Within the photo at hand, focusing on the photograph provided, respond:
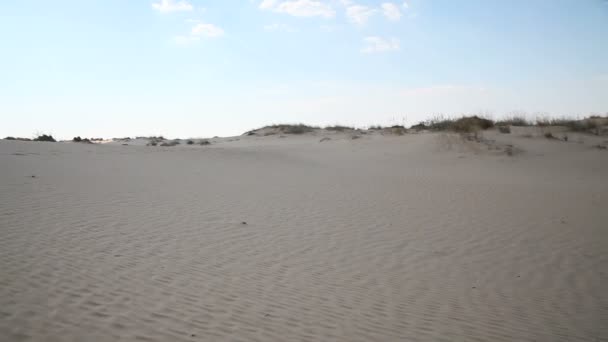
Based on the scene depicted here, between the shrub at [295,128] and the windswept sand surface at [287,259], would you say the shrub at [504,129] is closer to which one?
the windswept sand surface at [287,259]

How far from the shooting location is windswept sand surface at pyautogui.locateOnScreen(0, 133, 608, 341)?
324cm

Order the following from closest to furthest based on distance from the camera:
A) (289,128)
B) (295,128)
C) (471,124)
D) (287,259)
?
(287,259) < (471,124) < (295,128) < (289,128)

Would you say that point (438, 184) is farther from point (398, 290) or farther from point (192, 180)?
point (398, 290)

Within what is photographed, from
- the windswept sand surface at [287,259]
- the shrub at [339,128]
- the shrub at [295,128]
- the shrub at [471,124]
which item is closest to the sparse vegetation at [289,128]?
the shrub at [295,128]

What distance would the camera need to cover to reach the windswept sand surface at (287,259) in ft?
10.6

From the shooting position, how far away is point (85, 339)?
8.92 feet

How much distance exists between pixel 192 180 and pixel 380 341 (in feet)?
26.1

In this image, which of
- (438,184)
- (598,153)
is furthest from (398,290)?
(598,153)

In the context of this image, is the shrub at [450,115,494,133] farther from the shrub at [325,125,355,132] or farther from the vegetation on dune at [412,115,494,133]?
the shrub at [325,125,355,132]

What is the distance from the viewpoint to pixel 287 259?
491 centimetres

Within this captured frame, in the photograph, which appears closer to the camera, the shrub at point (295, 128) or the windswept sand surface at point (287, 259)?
the windswept sand surface at point (287, 259)

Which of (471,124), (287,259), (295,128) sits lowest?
(287,259)

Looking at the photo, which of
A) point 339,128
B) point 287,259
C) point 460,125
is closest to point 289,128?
point 339,128

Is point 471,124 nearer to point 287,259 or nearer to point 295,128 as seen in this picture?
point 295,128
